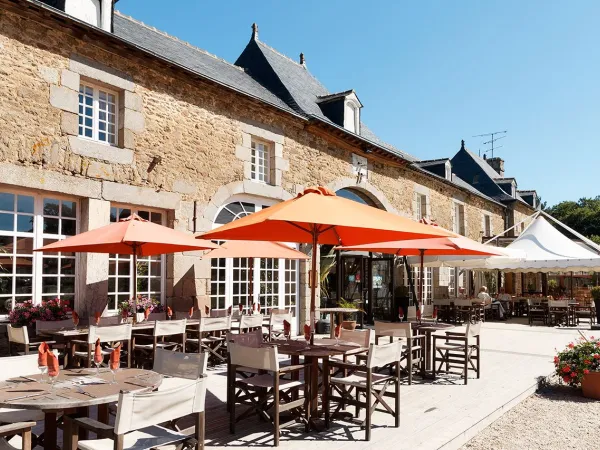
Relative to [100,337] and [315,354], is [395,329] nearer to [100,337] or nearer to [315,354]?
[315,354]

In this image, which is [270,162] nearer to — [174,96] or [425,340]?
[174,96]

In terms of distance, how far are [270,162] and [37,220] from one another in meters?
4.95

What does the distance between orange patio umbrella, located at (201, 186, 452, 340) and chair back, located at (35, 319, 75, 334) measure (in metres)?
2.50

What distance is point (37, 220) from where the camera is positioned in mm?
7234

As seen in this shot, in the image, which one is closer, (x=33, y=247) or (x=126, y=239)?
(x=126, y=239)

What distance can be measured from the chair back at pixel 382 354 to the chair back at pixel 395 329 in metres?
1.61

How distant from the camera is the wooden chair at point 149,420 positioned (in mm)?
2691

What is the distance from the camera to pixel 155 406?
2830 millimetres

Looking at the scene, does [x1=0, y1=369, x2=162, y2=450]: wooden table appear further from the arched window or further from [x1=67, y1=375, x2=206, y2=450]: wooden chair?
the arched window

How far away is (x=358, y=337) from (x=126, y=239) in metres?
2.74

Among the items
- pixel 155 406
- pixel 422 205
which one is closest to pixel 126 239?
pixel 155 406

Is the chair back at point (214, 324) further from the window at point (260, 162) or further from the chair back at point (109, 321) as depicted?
the window at point (260, 162)

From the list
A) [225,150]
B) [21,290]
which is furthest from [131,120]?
[21,290]

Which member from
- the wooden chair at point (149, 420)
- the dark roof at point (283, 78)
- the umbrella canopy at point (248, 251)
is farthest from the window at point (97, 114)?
the wooden chair at point (149, 420)
